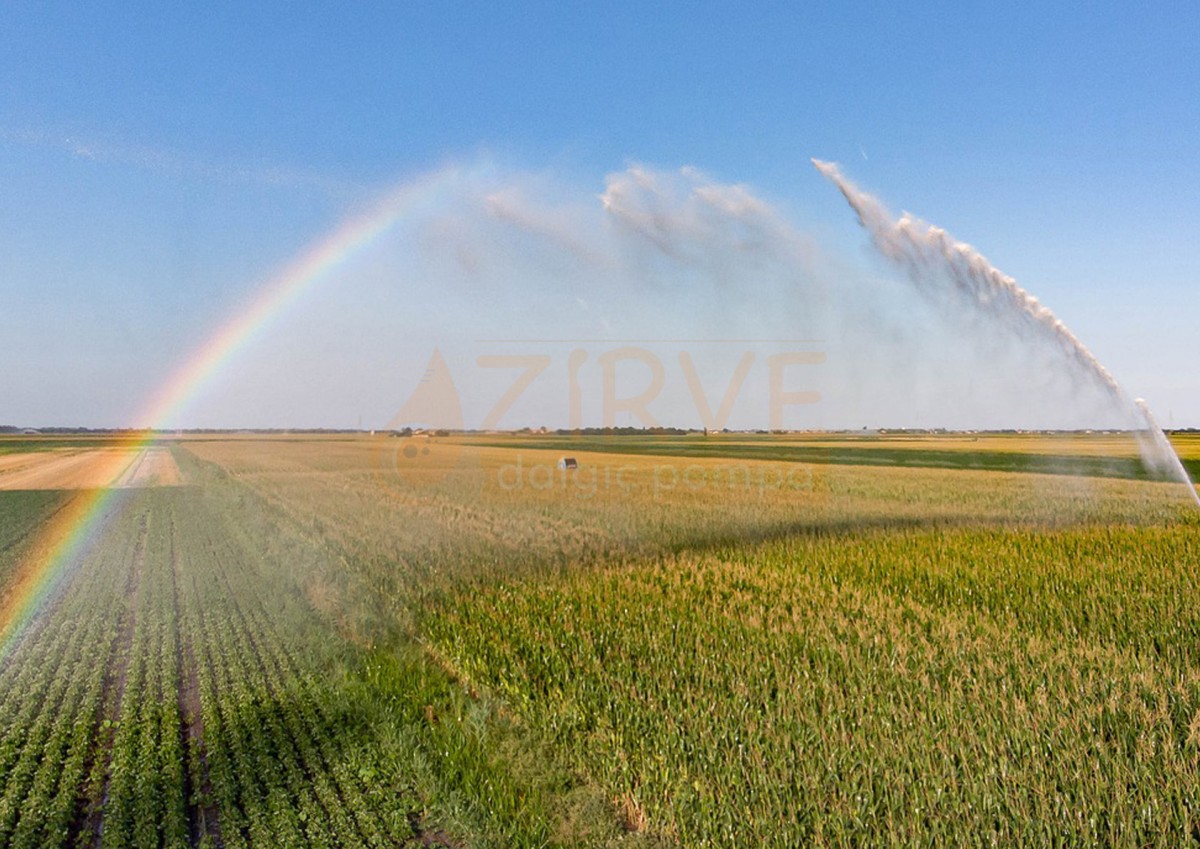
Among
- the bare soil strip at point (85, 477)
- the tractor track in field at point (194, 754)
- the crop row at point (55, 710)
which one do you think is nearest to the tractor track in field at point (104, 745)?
the crop row at point (55, 710)

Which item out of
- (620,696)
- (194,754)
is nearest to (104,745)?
(194,754)

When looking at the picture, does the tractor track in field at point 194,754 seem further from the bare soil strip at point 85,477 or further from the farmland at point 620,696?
the bare soil strip at point 85,477

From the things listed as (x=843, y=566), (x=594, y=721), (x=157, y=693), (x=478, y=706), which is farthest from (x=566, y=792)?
(x=843, y=566)

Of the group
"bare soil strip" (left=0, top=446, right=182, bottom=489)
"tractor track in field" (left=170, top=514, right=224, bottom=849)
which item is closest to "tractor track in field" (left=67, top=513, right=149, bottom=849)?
"tractor track in field" (left=170, top=514, right=224, bottom=849)

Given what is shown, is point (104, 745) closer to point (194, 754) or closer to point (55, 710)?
point (194, 754)

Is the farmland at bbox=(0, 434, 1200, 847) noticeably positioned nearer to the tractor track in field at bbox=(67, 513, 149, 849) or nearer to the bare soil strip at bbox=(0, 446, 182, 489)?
the tractor track in field at bbox=(67, 513, 149, 849)

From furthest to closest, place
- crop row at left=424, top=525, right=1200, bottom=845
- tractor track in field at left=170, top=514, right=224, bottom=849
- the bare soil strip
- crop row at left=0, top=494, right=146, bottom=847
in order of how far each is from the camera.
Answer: the bare soil strip < crop row at left=0, top=494, right=146, bottom=847 < tractor track in field at left=170, top=514, right=224, bottom=849 < crop row at left=424, top=525, right=1200, bottom=845

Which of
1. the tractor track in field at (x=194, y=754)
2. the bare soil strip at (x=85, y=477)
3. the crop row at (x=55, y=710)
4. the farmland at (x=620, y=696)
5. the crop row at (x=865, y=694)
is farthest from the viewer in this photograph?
the bare soil strip at (x=85, y=477)
